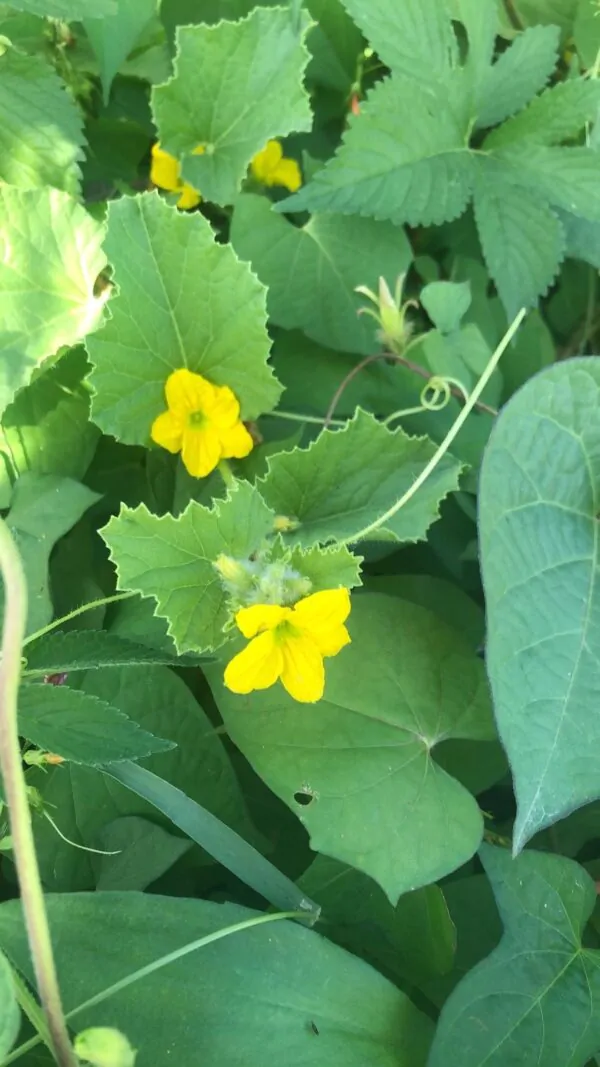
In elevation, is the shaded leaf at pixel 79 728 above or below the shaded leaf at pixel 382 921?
above

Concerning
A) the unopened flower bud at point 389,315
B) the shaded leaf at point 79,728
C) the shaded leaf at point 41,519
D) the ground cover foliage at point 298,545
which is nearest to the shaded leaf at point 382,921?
the ground cover foliage at point 298,545

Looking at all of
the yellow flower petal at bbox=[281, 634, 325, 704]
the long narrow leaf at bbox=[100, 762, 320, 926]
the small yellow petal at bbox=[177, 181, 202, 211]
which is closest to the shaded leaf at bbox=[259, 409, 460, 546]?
the yellow flower petal at bbox=[281, 634, 325, 704]

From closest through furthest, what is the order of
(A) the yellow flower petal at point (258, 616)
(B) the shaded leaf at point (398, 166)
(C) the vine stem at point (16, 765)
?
1. (C) the vine stem at point (16, 765)
2. (A) the yellow flower petal at point (258, 616)
3. (B) the shaded leaf at point (398, 166)

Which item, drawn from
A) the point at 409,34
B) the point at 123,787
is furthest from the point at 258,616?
the point at 409,34

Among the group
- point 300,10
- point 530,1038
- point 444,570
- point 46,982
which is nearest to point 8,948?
point 46,982

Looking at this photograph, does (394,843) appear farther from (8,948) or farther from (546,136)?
(546,136)

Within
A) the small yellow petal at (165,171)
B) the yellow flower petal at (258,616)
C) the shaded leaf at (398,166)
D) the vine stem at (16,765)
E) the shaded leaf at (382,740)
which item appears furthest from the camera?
the small yellow petal at (165,171)

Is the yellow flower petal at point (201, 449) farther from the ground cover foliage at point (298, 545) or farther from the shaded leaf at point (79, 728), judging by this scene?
the shaded leaf at point (79, 728)

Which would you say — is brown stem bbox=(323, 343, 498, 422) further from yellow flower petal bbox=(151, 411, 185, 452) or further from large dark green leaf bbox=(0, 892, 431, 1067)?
large dark green leaf bbox=(0, 892, 431, 1067)
